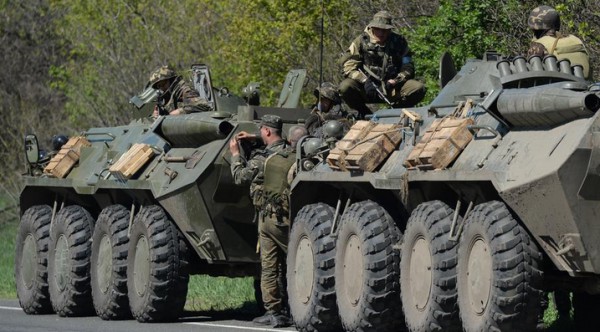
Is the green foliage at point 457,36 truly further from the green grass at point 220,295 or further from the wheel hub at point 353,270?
the wheel hub at point 353,270

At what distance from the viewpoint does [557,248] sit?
12383 millimetres

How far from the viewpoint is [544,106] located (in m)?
12.5

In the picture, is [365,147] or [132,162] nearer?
[365,147]

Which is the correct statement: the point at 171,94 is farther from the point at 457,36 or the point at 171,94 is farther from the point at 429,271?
the point at 429,271

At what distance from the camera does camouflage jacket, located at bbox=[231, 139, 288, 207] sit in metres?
17.1

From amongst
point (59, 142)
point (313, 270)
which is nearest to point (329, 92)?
point (313, 270)

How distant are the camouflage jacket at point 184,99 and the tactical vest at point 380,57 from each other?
2649 mm

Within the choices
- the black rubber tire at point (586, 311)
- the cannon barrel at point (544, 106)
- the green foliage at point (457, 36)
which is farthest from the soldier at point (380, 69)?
the cannon barrel at point (544, 106)

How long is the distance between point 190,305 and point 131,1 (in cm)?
1917

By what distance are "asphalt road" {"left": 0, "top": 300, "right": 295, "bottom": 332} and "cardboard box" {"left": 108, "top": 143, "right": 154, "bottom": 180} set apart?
5.32ft

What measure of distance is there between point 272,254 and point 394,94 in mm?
2021

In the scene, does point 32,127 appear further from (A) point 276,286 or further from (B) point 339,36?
(A) point 276,286

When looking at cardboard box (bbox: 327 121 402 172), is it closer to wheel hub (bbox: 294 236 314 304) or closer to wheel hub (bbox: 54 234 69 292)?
wheel hub (bbox: 294 236 314 304)

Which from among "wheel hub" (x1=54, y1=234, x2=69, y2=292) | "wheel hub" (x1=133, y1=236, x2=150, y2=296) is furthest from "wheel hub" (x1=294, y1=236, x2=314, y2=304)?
"wheel hub" (x1=54, y1=234, x2=69, y2=292)
